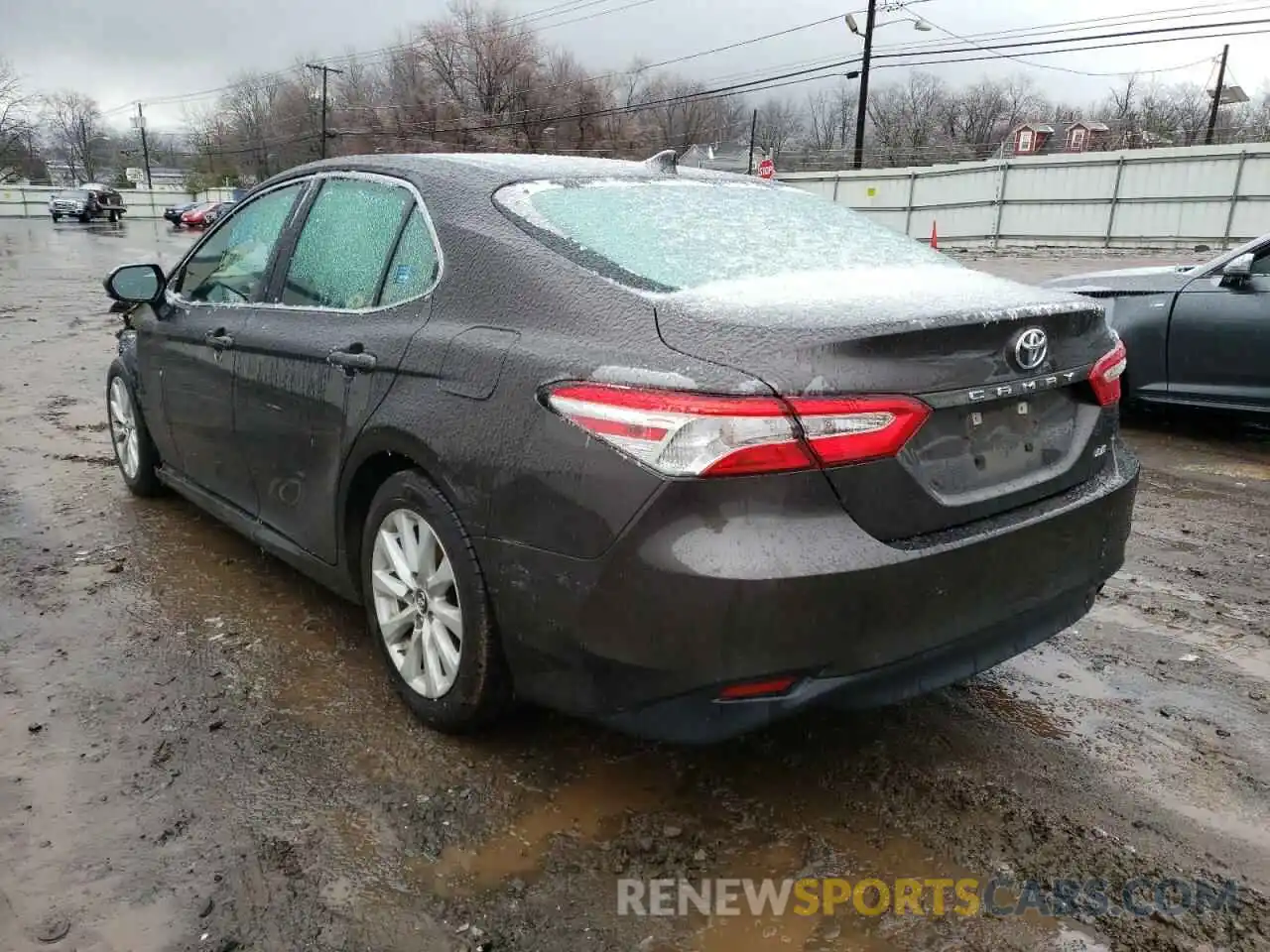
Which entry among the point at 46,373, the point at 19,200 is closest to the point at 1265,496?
the point at 46,373

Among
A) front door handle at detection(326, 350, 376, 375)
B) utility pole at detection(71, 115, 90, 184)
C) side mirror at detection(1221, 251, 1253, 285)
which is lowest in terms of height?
front door handle at detection(326, 350, 376, 375)

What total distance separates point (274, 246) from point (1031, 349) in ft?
8.63

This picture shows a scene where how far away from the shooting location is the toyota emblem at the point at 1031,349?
2332 mm

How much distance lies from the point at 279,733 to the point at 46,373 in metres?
7.12

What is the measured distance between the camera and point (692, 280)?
2.39 meters

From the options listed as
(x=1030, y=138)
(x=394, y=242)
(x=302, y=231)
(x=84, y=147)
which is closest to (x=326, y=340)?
(x=394, y=242)

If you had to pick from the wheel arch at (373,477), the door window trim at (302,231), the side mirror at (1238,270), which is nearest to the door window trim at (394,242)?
the door window trim at (302,231)

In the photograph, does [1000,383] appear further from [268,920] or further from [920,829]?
[268,920]

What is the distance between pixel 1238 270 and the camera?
6.00 meters

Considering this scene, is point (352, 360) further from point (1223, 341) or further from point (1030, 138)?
point (1030, 138)

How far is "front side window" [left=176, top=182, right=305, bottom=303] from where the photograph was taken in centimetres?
357

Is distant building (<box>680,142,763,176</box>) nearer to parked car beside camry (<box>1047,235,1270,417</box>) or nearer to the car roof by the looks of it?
parked car beside camry (<box>1047,235,1270,417</box>)

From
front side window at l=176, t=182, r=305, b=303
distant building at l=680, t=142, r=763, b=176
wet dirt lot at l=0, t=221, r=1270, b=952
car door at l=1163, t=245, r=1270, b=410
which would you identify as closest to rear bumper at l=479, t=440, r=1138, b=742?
wet dirt lot at l=0, t=221, r=1270, b=952

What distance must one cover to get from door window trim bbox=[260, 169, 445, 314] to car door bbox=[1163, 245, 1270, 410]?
17.5 ft
